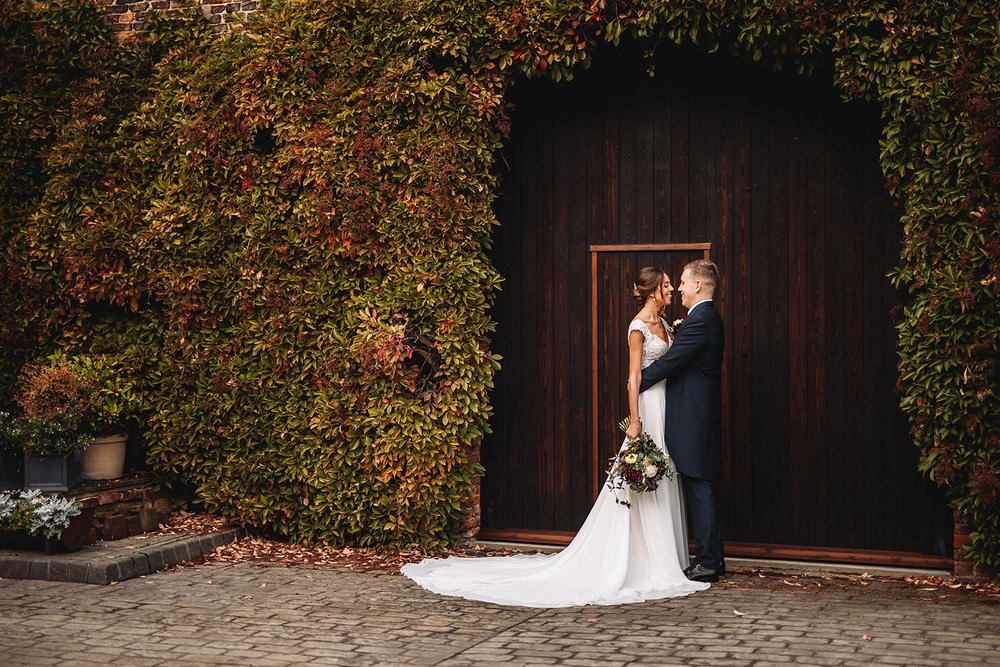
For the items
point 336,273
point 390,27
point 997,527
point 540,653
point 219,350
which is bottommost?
point 540,653

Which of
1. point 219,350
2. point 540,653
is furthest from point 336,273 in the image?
point 540,653

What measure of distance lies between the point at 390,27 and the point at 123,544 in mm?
4363

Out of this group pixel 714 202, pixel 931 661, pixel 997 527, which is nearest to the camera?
pixel 931 661

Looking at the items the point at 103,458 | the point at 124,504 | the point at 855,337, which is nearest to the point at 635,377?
the point at 855,337

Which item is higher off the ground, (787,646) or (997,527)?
(997,527)

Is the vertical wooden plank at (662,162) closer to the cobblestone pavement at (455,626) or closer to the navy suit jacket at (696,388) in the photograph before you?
the navy suit jacket at (696,388)

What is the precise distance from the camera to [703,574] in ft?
23.8

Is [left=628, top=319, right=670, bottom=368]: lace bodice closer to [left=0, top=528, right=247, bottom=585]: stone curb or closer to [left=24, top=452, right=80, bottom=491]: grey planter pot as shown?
[left=0, top=528, right=247, bottom=585]: stone curb

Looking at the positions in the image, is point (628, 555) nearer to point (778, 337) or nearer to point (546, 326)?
point (778, 337)

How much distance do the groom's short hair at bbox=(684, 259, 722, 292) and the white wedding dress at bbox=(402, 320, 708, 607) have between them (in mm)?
500

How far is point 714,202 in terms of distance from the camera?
809cm

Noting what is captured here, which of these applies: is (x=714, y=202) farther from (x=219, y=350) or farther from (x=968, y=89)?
(x=219, y=350)

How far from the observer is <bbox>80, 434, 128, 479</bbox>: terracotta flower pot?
8.73 metres

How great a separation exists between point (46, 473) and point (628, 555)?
4.39 meters
